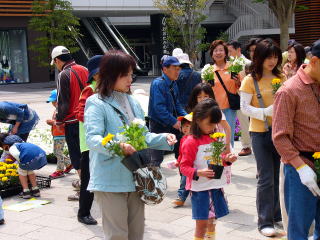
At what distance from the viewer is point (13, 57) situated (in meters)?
34.5

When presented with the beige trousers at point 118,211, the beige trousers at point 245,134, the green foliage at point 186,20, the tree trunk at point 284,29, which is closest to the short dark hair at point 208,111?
the beige trousers at point 118,211

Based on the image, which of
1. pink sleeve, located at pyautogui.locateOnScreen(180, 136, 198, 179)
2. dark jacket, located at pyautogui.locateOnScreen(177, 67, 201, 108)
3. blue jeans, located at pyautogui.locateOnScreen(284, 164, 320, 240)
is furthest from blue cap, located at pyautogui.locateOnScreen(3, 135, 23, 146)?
blue jeans, located at pyautogui.locateOnScreen(284, 164, 320, 240)

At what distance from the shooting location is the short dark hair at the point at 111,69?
3.79 meters

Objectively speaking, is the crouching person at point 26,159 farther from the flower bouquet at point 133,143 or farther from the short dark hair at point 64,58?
the flower bouquet at point 133,143

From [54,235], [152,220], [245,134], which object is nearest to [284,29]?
[245,134]

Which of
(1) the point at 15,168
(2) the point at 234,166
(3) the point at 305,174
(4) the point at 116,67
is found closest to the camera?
(3) the point at 305,174

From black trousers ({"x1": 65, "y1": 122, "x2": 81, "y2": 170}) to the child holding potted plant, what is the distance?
236 cm

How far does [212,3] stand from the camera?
4147 cm

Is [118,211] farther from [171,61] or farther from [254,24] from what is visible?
[254,24]

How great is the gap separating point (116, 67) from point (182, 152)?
1.06m

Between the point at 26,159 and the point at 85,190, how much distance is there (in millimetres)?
1637

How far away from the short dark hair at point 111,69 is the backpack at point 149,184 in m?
0.61

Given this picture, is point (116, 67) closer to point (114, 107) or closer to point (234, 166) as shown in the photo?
point (114, 107)

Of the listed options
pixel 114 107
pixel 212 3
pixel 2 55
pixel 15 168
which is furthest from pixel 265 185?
pixel 212 3
